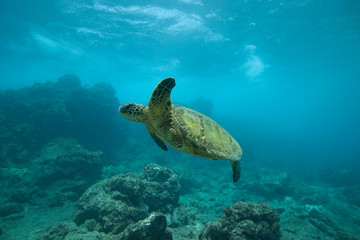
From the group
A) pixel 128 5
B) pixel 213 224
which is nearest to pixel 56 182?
pixel 213 224

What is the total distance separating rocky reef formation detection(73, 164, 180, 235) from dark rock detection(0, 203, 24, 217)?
3.28m

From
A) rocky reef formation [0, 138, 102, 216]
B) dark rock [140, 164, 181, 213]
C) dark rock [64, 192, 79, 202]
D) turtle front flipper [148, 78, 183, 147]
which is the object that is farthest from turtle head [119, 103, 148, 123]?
dark rock [64, 192, 79, 202]

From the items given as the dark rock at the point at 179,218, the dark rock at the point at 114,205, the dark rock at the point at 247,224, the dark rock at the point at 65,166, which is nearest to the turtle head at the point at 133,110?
the dark rock at the point at 114,205

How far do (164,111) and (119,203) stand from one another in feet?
14.4

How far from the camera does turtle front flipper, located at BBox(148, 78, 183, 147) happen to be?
278cm

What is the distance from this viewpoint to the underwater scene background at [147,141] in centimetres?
586

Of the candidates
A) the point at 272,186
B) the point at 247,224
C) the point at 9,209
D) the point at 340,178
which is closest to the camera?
the point at 247,224

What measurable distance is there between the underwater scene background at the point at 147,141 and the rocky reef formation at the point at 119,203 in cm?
4

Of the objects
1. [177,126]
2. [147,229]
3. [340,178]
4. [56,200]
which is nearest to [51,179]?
[56,200]

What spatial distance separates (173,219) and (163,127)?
511 cm

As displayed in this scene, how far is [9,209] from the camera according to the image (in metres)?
6.84

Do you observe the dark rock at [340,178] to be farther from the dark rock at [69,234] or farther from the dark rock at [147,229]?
the dark rock at [69,234]

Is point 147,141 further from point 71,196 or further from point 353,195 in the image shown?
point 353,195

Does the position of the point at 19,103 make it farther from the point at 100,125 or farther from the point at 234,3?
the point at 234,3
